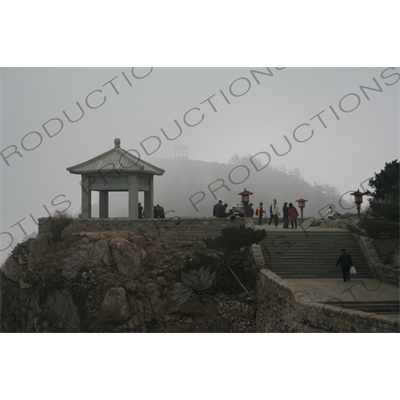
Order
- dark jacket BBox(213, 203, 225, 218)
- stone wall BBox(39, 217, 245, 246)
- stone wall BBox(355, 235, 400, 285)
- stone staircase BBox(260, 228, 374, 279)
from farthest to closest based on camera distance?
1. dark jacket BBox(213, 203, 225, 218)
2. stone wall BBox(39, 217, 245, 246)
3. stone staircase BBox(260, 228, 374, 279)
4. stone wall BBox(355, 235, 400, 285)

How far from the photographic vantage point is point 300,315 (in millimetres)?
10305

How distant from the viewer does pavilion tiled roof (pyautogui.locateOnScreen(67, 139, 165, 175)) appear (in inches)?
665

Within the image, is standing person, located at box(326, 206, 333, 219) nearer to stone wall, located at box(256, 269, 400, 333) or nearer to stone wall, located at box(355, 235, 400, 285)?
stone wall, located at box(355, 235, 400, 285)

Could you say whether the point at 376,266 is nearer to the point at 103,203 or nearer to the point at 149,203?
the point at 149,203

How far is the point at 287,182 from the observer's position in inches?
2029

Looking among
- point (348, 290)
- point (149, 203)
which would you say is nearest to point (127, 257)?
point (149, 203)

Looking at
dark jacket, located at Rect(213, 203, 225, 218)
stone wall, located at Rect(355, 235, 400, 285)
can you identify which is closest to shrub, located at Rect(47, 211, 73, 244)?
dark jacket, located at Rect(213, 203, 225, 218)

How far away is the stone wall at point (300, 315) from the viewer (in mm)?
8531

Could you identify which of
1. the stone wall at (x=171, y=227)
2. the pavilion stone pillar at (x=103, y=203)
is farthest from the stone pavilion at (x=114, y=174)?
the pavilion stone pillar at (x=103, y=203)

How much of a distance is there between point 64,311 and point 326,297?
759 cm

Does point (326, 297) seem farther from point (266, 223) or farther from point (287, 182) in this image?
point (287, 182)

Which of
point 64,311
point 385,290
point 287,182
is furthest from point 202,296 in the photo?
point 287,182

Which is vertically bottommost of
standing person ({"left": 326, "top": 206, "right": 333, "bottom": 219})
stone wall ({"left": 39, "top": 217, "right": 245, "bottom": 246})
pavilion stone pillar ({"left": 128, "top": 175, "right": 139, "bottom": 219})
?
stone wall ({"left": 39, "top": 217, "right": 245, "bottom": 246})

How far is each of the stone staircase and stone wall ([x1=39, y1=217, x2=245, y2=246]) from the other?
2.06 m
